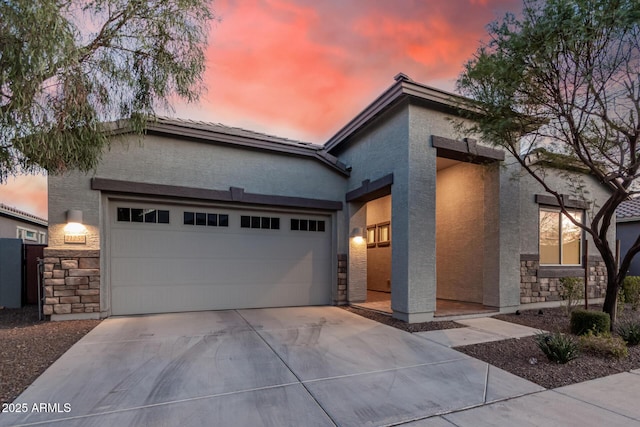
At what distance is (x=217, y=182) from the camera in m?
8.00

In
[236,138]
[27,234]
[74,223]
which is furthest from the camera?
[27,234]

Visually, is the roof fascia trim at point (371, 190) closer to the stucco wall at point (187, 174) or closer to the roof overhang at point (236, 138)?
the stucco wall at point (187, 174)

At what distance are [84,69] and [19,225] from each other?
16620 mm

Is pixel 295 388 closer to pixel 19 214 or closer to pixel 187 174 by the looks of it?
pixel 187 174

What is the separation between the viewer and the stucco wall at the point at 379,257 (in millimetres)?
11625

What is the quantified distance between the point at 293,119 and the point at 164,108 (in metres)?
6.91

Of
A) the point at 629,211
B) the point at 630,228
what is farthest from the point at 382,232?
the point at 629,211

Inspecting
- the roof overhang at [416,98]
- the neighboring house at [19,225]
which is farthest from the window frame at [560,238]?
the neighboring house at [19,225]

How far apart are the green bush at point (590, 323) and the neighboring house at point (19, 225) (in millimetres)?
17537

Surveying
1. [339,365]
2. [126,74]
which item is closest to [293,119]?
[126,74]

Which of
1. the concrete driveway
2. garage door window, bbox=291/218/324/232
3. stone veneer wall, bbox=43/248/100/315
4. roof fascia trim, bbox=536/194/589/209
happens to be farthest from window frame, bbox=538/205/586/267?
stone veneer wall, bbox=43/248/100/315

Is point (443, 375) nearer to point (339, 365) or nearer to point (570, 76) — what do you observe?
point (339, 365)

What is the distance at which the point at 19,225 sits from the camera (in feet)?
52.3

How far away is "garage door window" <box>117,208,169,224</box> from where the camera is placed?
739cm
